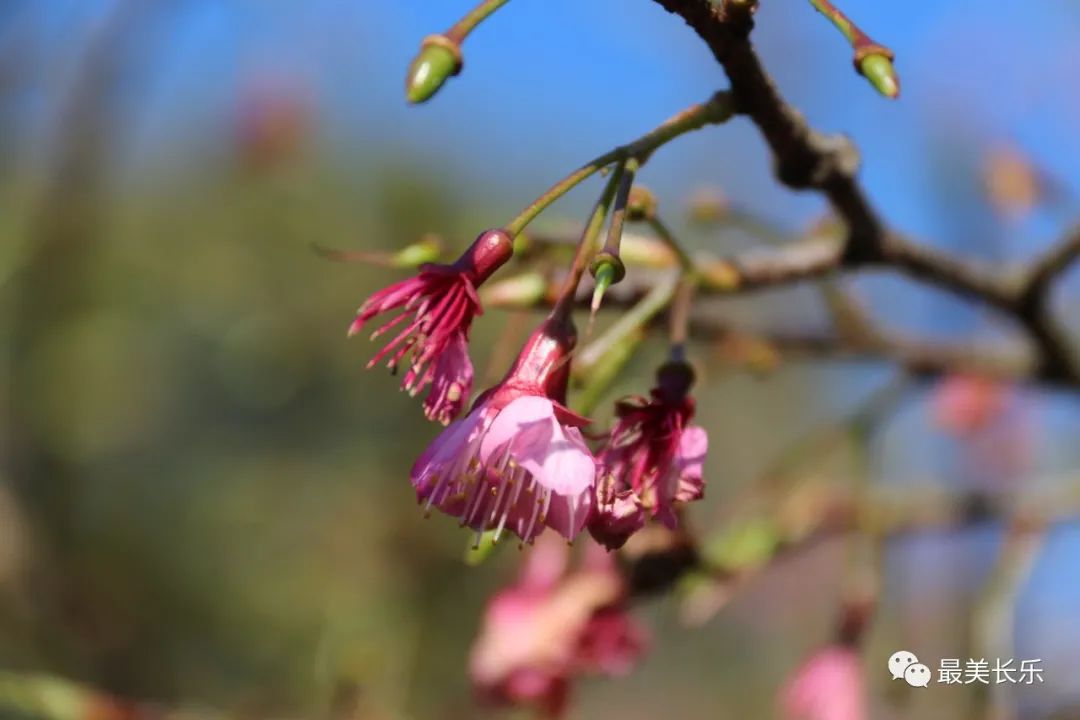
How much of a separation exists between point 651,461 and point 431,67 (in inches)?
8.9

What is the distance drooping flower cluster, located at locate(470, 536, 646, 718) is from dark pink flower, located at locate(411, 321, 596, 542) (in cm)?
39

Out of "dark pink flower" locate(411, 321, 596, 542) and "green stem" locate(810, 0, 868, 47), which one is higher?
"green stem" locate(810, 0, 868, 47)

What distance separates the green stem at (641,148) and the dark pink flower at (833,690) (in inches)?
25.9

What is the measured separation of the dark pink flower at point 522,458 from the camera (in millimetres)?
469

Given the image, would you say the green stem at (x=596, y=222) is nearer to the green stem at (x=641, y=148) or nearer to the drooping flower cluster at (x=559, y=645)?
the green stem at (x=641, y=148)

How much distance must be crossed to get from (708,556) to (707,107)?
0.48 meters

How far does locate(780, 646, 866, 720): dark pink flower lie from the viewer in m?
0.97

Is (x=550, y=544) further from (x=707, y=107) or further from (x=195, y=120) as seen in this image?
(x=195, y=120)

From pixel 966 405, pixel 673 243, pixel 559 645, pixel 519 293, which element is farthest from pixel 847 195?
pixel 966 405

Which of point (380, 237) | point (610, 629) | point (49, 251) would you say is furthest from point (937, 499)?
point (380, 237)

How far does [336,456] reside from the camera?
311 cm

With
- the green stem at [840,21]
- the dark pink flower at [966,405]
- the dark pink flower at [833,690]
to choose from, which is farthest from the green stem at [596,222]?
the dark pink flower at [966,405]

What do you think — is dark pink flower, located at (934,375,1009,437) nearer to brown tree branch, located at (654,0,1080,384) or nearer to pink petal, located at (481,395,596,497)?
brown tree branch, located at (654,0,1080,384)

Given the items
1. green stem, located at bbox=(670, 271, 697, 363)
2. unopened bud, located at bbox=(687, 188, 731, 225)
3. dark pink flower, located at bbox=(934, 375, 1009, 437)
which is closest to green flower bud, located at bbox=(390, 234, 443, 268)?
green stem, located at bbox=(670, 271, 697, 363)
